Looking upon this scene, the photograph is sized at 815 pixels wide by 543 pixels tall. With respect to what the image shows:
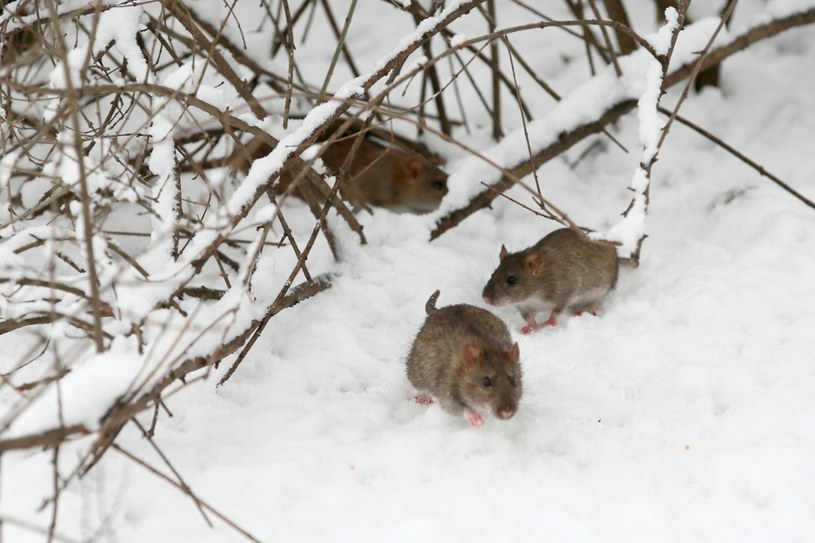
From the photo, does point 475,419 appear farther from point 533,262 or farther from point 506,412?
point 533,262

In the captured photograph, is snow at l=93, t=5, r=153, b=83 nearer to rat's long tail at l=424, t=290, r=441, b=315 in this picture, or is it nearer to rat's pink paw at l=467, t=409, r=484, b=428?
rat's long tail at l=424, t=290, r=441, b=315

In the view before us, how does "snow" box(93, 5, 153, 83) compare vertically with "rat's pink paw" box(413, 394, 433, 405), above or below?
above

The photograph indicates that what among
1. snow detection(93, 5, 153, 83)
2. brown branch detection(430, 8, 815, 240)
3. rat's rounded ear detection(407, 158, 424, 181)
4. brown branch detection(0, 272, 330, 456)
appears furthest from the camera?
rat's rounded ear detection(407, 158, 424, 181)

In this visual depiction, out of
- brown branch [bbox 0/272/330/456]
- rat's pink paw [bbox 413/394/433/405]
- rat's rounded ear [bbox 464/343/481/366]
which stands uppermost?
brown branch [bbox 0/272/330/456]

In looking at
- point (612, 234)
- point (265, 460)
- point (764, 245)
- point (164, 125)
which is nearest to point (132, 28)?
point (164, 125)

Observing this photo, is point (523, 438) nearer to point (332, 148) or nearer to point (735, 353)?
point (735, 353)

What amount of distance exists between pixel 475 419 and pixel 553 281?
1.26 metres

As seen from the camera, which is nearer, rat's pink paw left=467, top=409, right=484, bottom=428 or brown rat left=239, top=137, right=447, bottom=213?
rat's pink paw left=467, top=409, right=484, bottom=428

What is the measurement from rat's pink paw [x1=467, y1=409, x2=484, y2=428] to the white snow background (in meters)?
0.04

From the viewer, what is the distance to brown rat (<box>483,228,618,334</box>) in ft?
17.0

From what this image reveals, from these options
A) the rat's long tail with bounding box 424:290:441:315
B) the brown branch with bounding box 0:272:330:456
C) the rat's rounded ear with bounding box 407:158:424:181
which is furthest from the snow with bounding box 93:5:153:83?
the rat's rounded ear with bounding box 407:158:424:181

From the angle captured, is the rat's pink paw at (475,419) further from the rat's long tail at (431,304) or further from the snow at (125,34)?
the snow at (125,34)

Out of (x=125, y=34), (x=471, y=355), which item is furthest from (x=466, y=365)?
(x=125, y=34)

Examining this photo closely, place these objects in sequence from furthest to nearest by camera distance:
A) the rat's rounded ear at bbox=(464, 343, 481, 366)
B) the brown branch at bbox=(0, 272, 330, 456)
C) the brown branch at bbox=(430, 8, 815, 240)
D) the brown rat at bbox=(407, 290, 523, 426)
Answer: the brown branch at bbox=(430, 8, 815, 240) < the rat's rounded ear at bbox=(464, 343, 481, 366) < the brown rat at bbox=(407, 290, 523, 426) < the brown branch at bbox=(0, 272, 330, 456)
